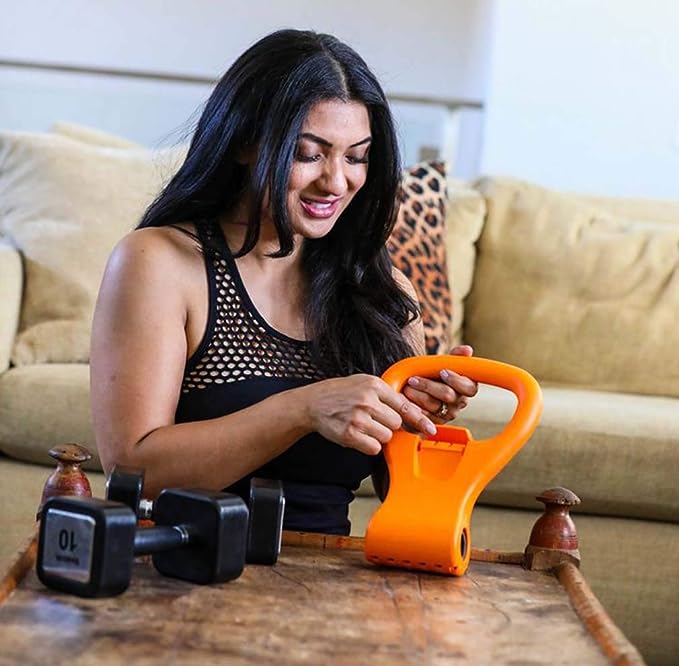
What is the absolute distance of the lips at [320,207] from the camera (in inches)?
60.9

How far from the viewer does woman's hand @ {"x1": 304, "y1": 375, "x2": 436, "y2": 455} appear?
129 cm

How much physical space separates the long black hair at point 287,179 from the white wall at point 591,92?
214cm

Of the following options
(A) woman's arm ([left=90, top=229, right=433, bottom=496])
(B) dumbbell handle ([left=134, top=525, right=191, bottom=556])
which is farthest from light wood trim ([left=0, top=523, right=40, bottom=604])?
(A) woman's arm ([left=90, top=229, right=433, bottom=496])

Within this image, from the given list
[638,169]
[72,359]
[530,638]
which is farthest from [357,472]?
[638,169]

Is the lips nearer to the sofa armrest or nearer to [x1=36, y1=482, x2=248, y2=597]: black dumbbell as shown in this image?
[x1=36, y1=482, x2=248, y2=597]: black dumbbell

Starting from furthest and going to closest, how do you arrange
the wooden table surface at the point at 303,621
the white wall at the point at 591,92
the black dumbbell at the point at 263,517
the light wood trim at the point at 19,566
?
1. the white wall at the point at 591,92
2. the black dumbbell at the point at 263,517
3. the light wood trim at the point at 19,566
4. the wooden table surface at the point at 303,621

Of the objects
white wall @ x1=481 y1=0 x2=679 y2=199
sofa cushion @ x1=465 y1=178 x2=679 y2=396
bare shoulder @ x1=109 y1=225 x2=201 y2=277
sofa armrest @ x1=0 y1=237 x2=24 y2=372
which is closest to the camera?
bare shoulder @ x1=109 y1=225 x2=201 y2=277

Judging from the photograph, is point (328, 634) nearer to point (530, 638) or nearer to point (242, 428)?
point (530, 638)

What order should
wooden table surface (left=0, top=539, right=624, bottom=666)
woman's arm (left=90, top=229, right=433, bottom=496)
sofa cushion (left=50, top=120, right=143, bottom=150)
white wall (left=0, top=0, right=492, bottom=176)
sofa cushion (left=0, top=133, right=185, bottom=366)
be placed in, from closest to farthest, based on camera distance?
wooden table surface (left=0, top=539, right=624, bottom=666) → woman's arm (left=90, top=229, right=433, bottom=496) → sofa cushion (left=0, top=133, right=185, bottom=366) → sofa cushion (left=50, top=120, right=143, bottom=150) → white wall (left=0, top=0, right=492, bottom=176)

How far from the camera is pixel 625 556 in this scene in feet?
7.50

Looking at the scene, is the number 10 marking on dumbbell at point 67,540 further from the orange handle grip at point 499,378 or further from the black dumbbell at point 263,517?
the orange handle grip at point 499,378

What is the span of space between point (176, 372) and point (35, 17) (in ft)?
9.08

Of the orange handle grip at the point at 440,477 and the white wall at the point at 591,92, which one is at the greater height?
the white wall at the point at 591,92

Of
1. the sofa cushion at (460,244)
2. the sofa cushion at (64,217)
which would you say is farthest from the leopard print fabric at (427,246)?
the sofa cushion at (64,217)
